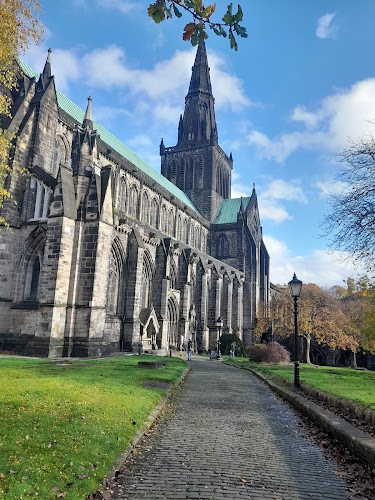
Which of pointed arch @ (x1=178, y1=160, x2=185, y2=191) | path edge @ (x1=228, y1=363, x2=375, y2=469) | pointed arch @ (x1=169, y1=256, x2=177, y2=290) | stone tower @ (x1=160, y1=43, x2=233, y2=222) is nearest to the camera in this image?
path edge @ (x1=228, y1=363, x2=375, y2=469)

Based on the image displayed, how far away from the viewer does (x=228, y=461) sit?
222 inches

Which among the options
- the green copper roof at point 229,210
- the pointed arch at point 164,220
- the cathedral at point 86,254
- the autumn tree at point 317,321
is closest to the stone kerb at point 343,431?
the cathedral at point 86,254

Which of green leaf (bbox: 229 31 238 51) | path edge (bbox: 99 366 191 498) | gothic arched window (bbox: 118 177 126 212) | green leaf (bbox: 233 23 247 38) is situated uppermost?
gothic arched window (bbox: 118 177 126 212)

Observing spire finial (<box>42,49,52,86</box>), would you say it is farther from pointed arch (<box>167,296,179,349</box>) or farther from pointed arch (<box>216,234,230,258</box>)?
pointed arch (<box>216,234,230,258</box>)

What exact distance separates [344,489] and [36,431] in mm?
4187

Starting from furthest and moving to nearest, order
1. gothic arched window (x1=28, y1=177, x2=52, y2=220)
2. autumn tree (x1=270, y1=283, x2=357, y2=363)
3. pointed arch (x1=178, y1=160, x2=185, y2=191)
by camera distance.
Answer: pointed arch (x1=178, y1=160, x2=185, y2=191)
autumn tree (x1=270, y1=283, x2=357, y2=363)
gothic arched window (x1=28, y1=177, x2=52, y2=220)

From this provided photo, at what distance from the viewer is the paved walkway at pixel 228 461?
4.60 metres

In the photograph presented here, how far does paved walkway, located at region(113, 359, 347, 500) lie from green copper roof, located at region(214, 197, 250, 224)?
164 ft

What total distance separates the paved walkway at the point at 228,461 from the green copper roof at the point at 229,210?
164ft

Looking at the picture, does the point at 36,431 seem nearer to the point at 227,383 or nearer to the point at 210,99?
the point at 227,383

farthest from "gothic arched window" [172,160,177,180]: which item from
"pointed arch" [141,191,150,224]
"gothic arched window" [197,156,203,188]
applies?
"pointed arch" [141,191,150,224]

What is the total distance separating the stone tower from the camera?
2292 inches

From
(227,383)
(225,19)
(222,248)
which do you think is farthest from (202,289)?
(225,19)

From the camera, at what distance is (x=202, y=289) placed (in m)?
40.1
